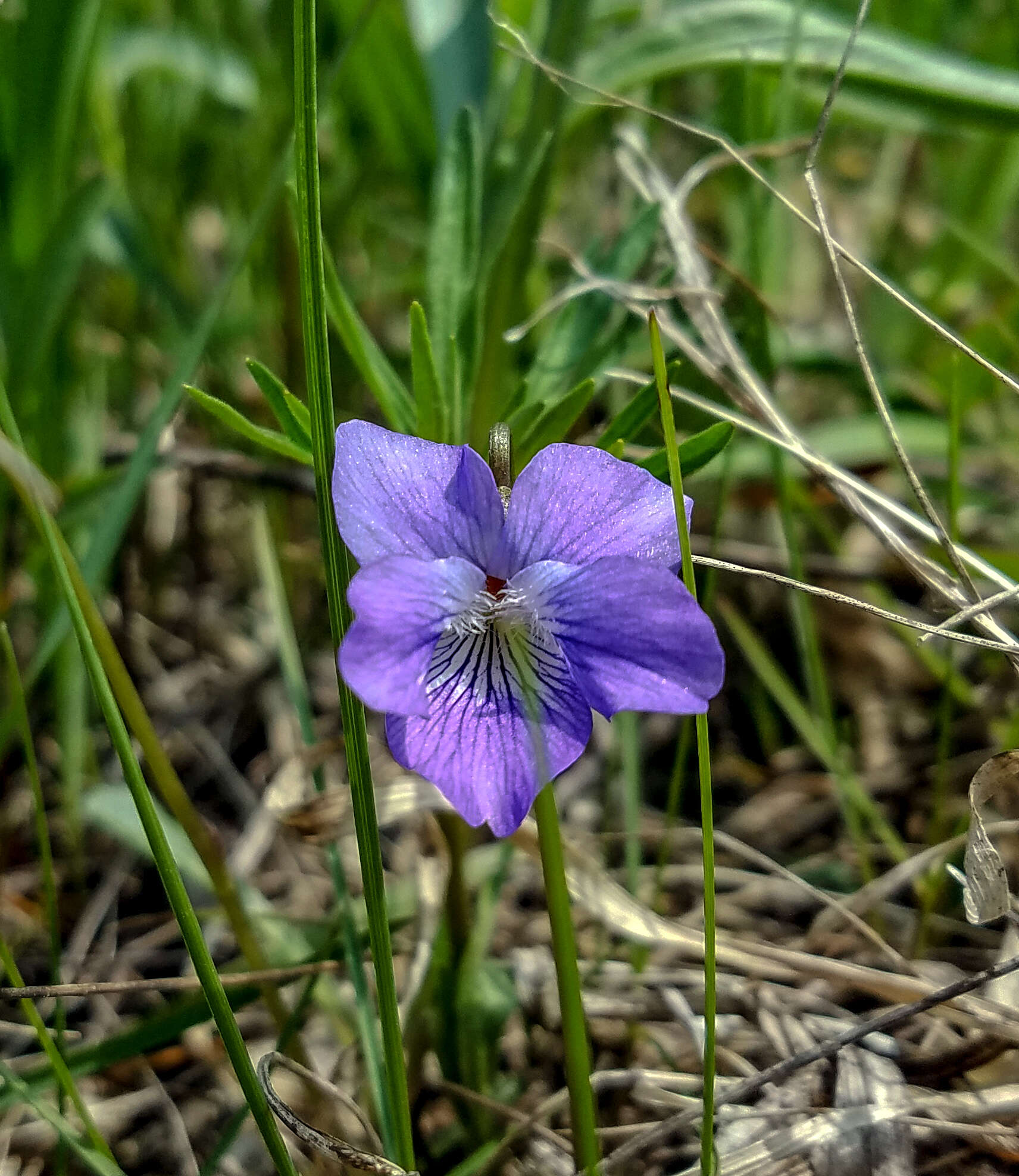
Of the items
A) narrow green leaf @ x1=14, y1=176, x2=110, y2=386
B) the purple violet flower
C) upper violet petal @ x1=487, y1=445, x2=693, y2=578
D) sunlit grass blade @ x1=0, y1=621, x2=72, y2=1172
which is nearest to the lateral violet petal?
the purple violet flower

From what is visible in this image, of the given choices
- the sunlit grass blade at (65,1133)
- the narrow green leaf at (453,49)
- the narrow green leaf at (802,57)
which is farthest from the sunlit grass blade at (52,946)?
the narrow green leaf at (802,57)

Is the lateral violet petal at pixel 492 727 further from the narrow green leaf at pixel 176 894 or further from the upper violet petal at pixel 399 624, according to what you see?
the narrow green leaf at pixel 176 894

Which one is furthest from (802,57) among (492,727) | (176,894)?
(176,894)

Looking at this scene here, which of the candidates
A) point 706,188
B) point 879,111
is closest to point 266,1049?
point 879,111

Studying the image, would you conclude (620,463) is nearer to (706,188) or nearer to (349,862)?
(349,862)

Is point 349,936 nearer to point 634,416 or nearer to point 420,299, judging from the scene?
point 634,416

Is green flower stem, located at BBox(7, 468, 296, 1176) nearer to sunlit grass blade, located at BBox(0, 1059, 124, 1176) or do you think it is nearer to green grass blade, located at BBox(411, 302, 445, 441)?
sunlit grass blade, located at BBox(0, 1059, 124, 1176)

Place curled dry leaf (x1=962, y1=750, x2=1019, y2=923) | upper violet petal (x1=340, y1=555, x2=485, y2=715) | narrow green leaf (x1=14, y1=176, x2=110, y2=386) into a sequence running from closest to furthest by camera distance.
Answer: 1. upper violet petal (x1=340, y1=555, x2=485, y2=715)
2. curled dry leaf (x1=962, y1=750, x2=1019, y2=923)
3. narrow green leaf (x1=14, y1=176, x2=110, y2=386)
